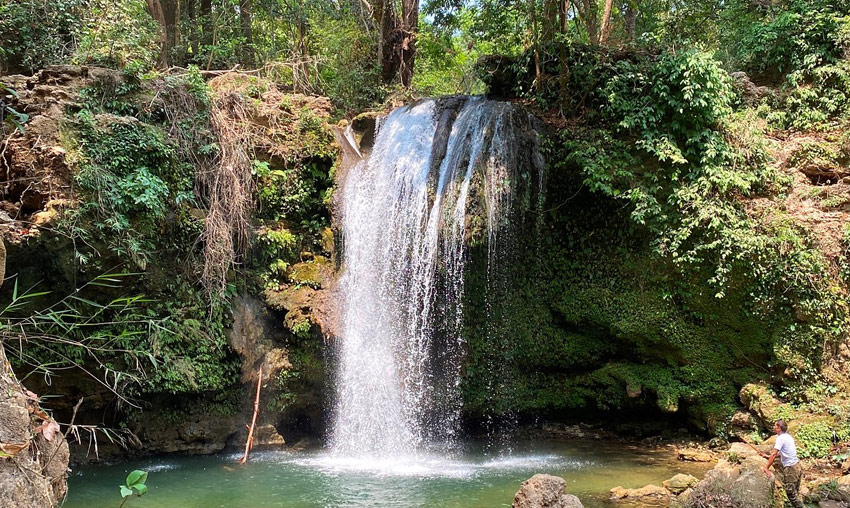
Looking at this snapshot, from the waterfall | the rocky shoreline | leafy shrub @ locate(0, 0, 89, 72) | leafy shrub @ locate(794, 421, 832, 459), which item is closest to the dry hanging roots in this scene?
the waterfall

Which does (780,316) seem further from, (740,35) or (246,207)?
(246,207)

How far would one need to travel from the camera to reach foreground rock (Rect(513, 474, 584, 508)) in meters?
5.66

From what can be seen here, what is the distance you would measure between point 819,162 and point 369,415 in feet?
28.3

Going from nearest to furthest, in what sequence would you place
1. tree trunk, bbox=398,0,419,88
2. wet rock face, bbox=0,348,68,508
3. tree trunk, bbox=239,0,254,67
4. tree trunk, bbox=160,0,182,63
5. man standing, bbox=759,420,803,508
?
1. wet rock face, bbox=0,348,68,508
2. man standing, bbox=759,420,803,508
3. tree trunk, bbox=160,0,182,63
4. tree trunk, bbox=398,0,419,88
5. tree trunk, bbox=239,0,254,67

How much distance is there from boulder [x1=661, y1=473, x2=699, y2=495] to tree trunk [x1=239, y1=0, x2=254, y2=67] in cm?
1376

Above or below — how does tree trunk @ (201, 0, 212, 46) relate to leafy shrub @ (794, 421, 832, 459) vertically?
above

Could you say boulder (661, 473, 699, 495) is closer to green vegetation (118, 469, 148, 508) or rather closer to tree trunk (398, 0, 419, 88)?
green vegetation (118, 469, 148, 508)

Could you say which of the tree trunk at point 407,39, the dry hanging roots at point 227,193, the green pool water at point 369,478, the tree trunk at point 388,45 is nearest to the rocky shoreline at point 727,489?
the green pool water at point 369,478

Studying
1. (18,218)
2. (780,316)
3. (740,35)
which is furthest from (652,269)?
(18,218)

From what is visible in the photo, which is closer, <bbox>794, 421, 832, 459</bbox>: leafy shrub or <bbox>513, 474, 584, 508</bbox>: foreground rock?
<bbox>513, 474, 584, 508</bbox>: foreground rock

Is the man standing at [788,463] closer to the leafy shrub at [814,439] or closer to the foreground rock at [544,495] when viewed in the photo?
the leafy shrub at [814,439]

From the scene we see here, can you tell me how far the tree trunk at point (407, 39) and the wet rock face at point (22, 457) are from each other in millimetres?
13066

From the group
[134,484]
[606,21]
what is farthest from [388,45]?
[134,484]

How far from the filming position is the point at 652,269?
32.7ft
